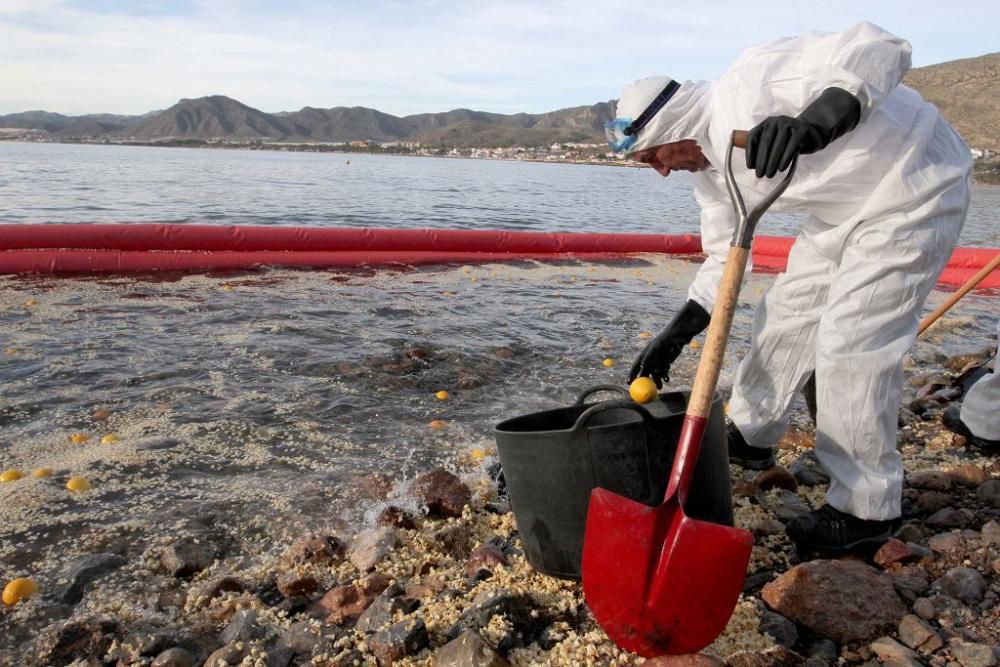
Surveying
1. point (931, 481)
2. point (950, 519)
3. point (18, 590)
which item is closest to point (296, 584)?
point (18, 590)

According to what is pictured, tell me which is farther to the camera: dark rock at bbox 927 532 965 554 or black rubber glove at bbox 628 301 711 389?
black rubber glove at bbox 628 301 711 389

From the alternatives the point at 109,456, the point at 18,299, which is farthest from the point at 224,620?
the point at 18,299

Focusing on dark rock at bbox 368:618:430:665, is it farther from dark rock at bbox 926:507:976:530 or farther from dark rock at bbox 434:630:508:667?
dark rock at bbox 926:507:976:530

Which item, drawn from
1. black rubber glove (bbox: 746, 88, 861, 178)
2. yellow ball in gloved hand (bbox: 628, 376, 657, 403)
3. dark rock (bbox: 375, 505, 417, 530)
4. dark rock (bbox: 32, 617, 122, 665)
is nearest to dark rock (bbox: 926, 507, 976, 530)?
yellow ball in gloved hand (bbox: 628, 376, 657, 403)

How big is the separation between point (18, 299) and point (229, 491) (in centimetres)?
424

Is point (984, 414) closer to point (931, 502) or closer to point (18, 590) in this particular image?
point (931, 502)

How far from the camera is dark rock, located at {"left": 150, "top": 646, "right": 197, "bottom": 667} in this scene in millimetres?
1816

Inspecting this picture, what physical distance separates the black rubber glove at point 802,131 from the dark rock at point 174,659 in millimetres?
1922

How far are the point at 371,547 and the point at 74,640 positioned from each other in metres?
0.83

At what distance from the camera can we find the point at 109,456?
10.2 feet

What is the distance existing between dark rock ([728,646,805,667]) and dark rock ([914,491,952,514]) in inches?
46.6

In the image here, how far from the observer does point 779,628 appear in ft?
6.22

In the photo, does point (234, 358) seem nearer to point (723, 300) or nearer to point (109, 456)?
point (109, 456)

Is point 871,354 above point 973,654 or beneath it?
above
